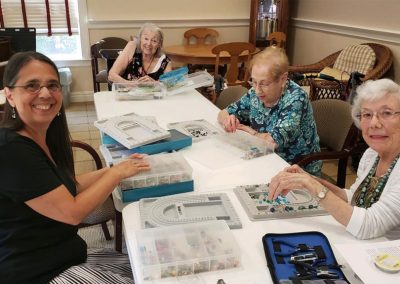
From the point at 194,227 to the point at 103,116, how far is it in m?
1.45

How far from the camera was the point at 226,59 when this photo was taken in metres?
4.54

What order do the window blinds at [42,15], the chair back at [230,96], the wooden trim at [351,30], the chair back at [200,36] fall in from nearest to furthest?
the chair back at [230,96] < the wooden trim at [351,30] < the window blinds at [42,15] < the chair back at [200,36]

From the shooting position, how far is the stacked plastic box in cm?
145

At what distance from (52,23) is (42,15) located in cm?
15

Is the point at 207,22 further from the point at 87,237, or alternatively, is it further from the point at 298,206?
the point at 298,206

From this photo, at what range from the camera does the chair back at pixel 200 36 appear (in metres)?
5.60

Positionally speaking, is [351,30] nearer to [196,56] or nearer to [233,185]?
[196,56]

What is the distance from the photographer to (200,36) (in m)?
5.64

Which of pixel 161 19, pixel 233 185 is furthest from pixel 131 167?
pixel 161 19

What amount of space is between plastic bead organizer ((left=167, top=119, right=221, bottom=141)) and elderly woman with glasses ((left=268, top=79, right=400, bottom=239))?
68 cm

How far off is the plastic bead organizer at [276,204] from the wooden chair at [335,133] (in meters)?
0.62

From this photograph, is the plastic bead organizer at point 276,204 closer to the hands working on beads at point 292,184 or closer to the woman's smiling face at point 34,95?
the hands working on beads at point 292,184

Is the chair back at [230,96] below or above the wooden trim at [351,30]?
below

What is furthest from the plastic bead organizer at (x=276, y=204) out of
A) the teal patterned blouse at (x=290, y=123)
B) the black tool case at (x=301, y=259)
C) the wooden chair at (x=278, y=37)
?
the wooden chair at (x=278, y=37)
